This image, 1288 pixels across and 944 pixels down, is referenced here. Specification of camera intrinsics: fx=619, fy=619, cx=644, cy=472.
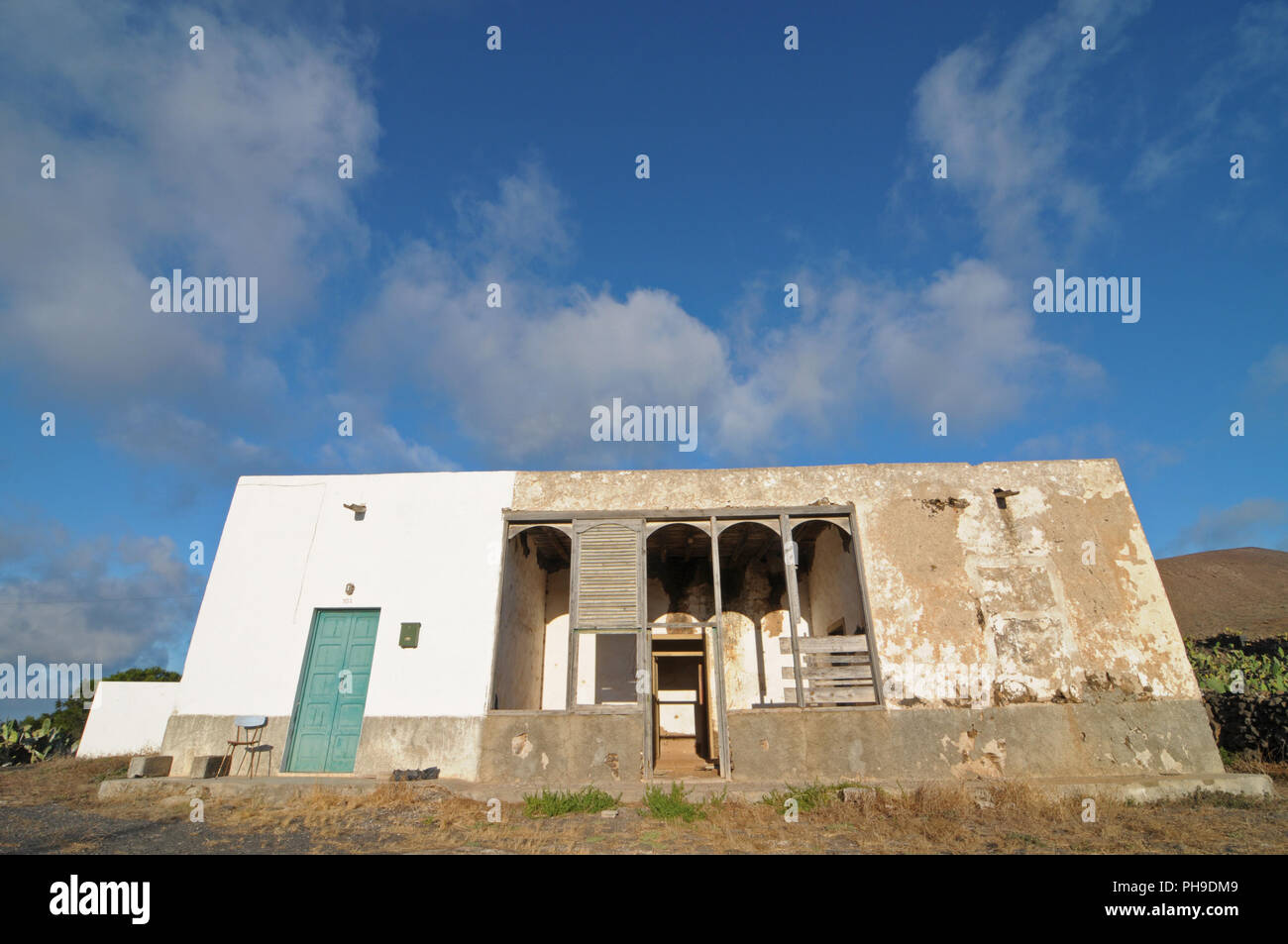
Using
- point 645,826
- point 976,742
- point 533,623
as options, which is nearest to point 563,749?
point 645,826

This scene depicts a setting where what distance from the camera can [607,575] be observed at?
35.2 feet

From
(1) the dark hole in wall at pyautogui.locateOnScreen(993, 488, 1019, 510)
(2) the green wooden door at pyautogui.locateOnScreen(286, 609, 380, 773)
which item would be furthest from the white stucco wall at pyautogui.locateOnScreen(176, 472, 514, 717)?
(1) the dark hole in wall at pyautogui.locateOnScreen(993, 488, 1019, 510)

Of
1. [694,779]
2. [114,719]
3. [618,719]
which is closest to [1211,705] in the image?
[694,779]

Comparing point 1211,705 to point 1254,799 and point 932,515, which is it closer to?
point 1254,799

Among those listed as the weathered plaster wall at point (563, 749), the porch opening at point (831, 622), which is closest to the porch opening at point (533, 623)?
the weathered plaster wall at point (563, 749)

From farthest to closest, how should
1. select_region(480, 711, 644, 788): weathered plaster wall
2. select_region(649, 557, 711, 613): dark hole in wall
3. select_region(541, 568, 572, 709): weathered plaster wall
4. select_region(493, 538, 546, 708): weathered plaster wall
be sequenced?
1. select_region(649, 557, 711, 613): dark hole in wall
2. select_region(541, 568, 572, 709): weathered plaster wall
3. select_region(493, 538, 546, 708): weathered plaster wall
4. select_region(480, 711, 644, 788): weathered plaster wall

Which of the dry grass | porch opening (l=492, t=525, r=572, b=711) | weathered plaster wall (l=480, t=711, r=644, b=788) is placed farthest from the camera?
porch opening (l=492, t=525, r=572, b=711)

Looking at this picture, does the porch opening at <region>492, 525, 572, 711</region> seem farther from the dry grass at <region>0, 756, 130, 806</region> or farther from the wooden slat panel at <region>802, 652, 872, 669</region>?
the dry grass at <region>0, 756, 130, 806</region>

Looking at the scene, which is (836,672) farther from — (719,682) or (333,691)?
(333,691)

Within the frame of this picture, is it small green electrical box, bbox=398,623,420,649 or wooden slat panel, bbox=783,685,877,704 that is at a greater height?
small green electrical box, bbox=398,623,420,649

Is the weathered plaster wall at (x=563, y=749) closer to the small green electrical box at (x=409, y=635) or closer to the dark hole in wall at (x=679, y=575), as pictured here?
the small green electrical box at (x=409, y=635)

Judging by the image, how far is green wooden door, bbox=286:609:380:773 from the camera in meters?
9.91

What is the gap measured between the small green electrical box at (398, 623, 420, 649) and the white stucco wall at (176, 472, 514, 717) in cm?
9

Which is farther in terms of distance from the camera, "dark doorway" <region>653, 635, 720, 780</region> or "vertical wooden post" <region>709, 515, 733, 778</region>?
"dark doorway" <region>653, 635, 720, 780</region>
